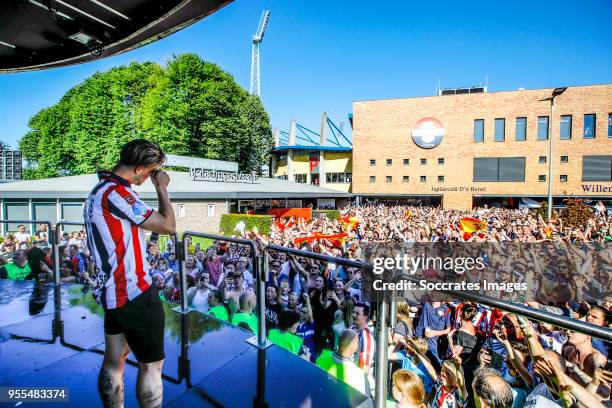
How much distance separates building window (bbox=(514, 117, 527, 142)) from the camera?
109 ft

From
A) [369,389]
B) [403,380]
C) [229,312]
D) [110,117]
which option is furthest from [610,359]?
[110,117]

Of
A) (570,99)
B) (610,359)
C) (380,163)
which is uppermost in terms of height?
(570,99)

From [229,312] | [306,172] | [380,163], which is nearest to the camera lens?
[229,312]

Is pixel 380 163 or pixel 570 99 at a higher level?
pixel 570 99

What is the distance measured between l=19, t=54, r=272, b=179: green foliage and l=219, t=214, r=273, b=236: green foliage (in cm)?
1146

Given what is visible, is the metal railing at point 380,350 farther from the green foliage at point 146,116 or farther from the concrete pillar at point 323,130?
the concrete pillar at point 323,130

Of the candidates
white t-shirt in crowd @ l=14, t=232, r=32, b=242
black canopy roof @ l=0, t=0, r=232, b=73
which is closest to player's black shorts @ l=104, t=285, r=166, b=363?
black canopy roof @ l=0, t=0, r=232, b=73

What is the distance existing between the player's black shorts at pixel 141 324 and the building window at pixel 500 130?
39.7 metres

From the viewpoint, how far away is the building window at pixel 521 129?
33375mm

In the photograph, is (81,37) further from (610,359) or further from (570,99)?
(570,99)

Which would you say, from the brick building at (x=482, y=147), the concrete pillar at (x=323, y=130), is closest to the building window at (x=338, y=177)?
the brick building at (x=482, y=147)

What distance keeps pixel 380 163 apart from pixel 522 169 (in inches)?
585

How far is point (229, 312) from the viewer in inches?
162

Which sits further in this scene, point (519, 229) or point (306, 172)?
point (306, 172)
